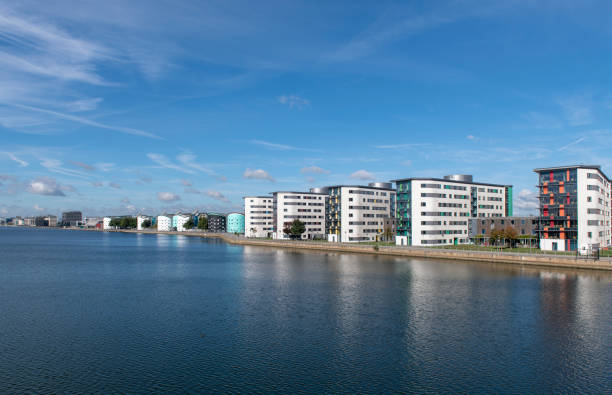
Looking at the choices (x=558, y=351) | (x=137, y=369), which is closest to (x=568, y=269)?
(x=558, y=351)

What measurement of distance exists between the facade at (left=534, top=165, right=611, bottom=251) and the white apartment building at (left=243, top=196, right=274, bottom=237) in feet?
375

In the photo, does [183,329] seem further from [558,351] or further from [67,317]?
[558,351]

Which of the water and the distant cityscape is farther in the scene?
the distant cityscape

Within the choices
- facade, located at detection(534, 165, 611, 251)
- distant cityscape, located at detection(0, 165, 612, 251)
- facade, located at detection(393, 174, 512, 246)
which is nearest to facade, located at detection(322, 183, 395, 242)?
distant cityscape, located at detection(0, 165, 612, 251)

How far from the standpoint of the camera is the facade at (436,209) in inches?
4245

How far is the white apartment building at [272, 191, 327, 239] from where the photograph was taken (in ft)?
524

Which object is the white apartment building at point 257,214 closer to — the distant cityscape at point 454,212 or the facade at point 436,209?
the distant cityscape at point 454,212

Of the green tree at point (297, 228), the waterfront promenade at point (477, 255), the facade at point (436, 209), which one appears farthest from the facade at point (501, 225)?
the green tree at point (297, 228)

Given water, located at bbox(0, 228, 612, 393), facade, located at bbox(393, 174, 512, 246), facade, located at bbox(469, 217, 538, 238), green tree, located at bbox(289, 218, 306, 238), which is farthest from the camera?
green tree, located at bbox(289, 218, 306, 238)

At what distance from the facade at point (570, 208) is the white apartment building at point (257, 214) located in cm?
11432

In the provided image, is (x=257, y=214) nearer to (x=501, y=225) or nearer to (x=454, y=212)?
(x=454, y=212)

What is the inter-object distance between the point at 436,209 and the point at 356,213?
29.4m

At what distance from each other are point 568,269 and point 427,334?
4972 cm

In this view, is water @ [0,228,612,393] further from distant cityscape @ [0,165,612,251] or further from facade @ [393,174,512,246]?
facade @ [393,174,512,246]
